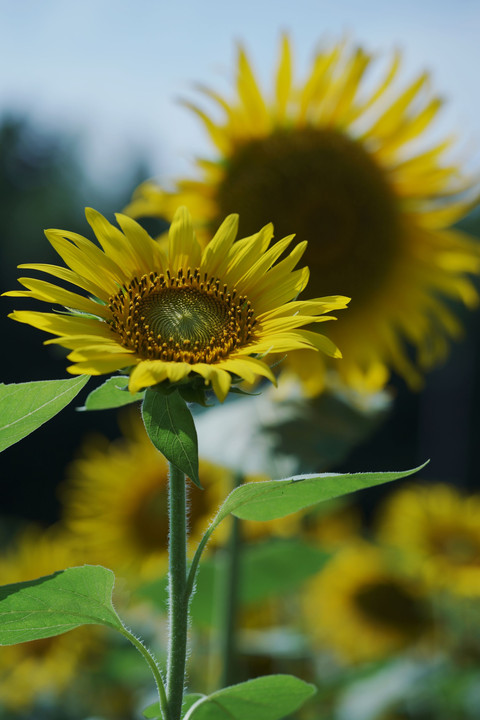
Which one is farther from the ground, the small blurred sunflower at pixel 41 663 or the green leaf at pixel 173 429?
the green leaf at pixel 173 429

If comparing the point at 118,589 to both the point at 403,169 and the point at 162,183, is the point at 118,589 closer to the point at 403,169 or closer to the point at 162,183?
the point at 162,183

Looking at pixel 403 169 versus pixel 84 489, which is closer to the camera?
pixel 403 169

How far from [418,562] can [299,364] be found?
2.18ft

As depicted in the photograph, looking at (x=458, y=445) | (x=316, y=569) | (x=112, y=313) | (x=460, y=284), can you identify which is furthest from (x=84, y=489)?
(x=458, y=445)

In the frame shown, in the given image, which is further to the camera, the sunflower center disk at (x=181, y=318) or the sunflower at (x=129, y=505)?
the sunflower at (x=129, y=505)

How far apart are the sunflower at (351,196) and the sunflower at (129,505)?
0.35 metres

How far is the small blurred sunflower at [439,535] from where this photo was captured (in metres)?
1.53

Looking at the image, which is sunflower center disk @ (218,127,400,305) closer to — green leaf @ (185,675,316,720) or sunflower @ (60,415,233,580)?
sunflower @ (60,415,233,580)

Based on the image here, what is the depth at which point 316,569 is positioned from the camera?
1136 mm

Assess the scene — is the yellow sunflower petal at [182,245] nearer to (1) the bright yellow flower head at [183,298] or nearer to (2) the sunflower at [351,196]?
(1) the bright yellow flower head at [183,298]

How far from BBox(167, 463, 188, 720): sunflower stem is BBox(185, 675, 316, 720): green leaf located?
39 mm

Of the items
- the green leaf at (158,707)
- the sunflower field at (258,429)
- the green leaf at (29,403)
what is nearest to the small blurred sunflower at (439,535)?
the sunflower field at (258,429)

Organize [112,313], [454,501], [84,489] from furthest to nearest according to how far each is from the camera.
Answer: [454,501] < [84,489] < [112,313]

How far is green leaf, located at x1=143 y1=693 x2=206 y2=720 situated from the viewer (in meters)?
0.41
